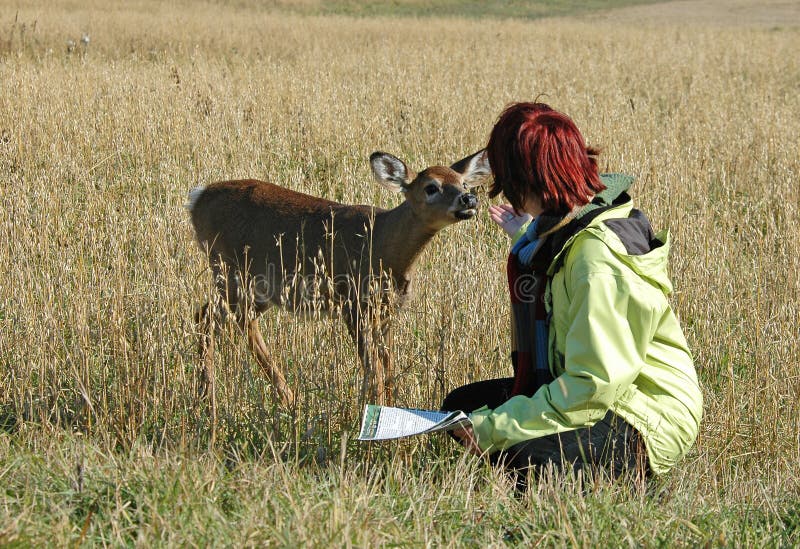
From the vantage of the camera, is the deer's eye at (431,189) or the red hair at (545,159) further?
the deer's eye at (431,189)

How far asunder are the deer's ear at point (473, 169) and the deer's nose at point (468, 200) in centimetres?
35

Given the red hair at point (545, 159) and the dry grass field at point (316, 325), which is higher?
the red hair at point (545, 159)

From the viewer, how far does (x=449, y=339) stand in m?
4.34

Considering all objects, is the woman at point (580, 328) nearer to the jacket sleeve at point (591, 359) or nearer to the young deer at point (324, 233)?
the jacket sleeve at point (591, 359)

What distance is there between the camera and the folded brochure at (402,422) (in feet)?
9.74

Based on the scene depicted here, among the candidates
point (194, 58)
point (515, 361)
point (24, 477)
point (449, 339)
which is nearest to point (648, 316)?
point (515, 361)

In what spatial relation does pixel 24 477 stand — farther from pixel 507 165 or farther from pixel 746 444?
pixel 746 444

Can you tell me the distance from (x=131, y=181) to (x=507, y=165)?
482 cm

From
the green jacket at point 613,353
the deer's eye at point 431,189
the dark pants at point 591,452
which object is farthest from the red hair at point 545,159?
the deer's eye at point 431,189

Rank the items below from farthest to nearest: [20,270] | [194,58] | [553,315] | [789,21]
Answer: [789,21] → [194,58] → [20,270] → [553,315]

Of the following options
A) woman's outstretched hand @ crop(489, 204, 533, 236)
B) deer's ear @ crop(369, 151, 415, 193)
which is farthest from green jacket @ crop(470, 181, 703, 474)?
deer's ear @ crop(369, 151, 415, 193)

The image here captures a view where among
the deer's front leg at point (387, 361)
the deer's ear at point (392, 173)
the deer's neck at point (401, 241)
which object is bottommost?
the deer's front leg at point (387, 361)

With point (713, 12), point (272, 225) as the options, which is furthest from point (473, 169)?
point (713, 12)

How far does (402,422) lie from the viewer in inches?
121
